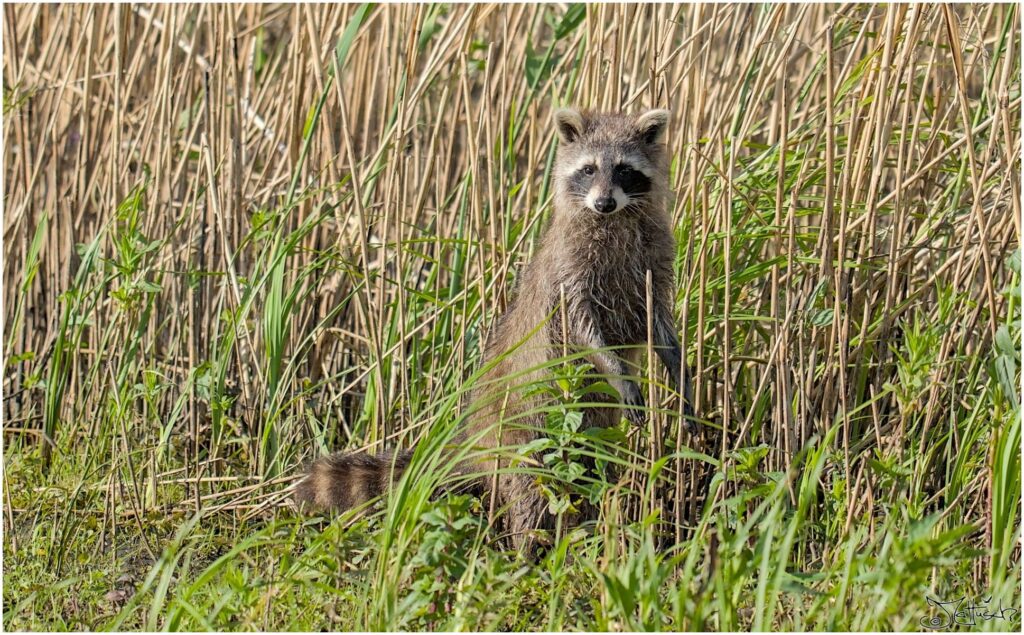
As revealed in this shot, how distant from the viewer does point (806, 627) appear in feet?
10.6

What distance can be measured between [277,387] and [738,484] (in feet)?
6.26

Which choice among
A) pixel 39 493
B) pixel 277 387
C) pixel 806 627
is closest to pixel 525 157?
pixel 277 387

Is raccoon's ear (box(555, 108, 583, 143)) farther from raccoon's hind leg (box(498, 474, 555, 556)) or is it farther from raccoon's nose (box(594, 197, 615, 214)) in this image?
raccoon's hind leg (box(498, 474, 555, 556))

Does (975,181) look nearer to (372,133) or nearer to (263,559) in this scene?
(263,559)

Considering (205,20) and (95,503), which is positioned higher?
(205,20)

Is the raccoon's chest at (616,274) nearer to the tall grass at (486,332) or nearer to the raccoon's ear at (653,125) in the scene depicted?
the tall grass at (486,332)

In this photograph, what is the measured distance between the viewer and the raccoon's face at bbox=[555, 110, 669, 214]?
4113mm

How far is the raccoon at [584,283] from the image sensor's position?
4.14m

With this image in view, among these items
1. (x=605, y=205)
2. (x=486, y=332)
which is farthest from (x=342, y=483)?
(x=605, y=205)

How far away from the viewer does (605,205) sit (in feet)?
13.3

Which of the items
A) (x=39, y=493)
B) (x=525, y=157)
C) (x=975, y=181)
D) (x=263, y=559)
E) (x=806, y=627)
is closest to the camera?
(x=806, y=627)

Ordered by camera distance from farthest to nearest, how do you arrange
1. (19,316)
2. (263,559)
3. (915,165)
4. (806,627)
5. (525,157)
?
(525,157), (19,316), (915,165), (263,559), (806,627)
